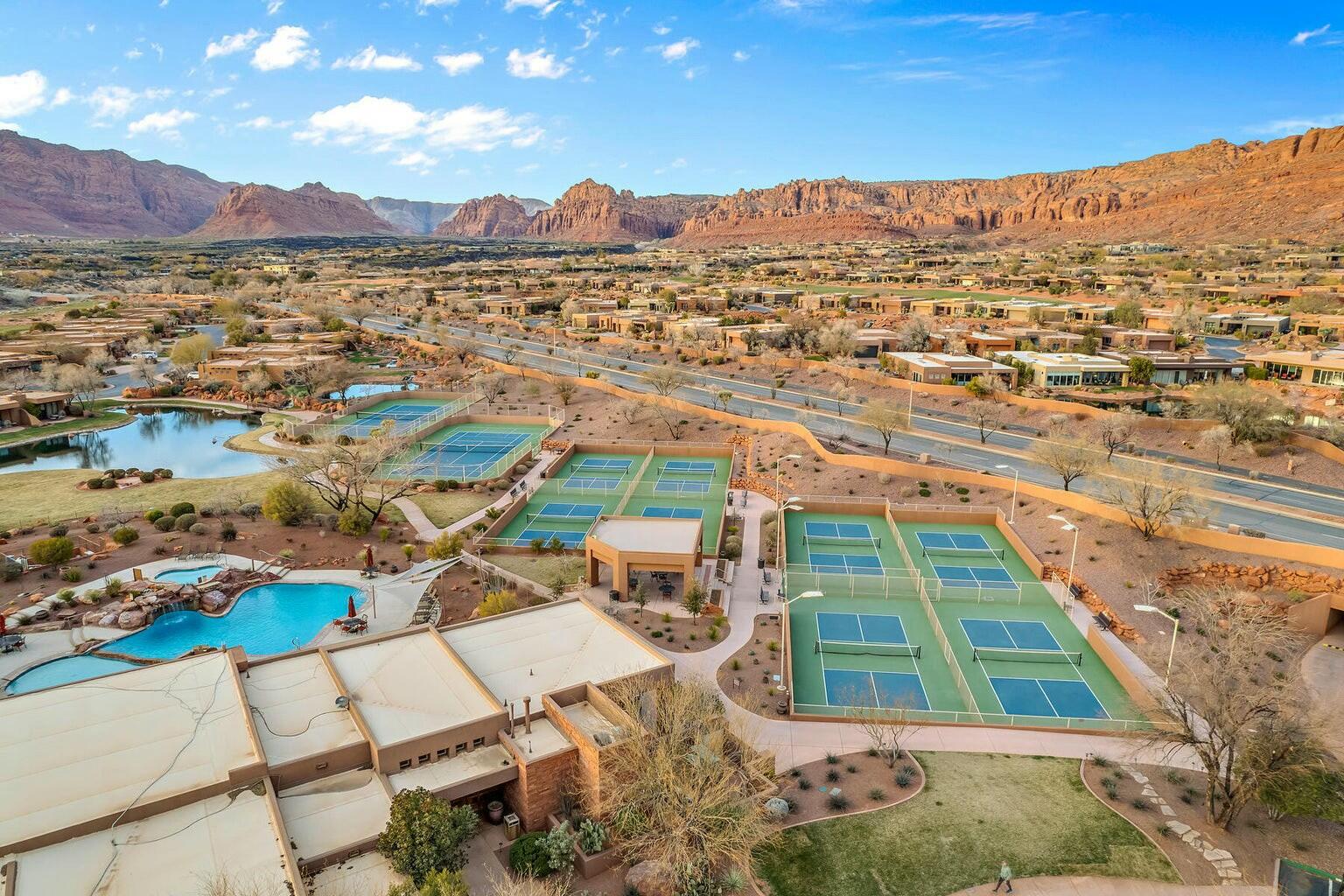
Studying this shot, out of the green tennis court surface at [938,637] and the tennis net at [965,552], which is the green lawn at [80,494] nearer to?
the green tennis court surface at [938,637]

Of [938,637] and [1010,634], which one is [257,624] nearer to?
[938,637]

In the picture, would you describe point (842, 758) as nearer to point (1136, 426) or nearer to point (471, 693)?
point (471, 693)

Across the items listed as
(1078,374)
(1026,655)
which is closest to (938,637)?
(1026,655)

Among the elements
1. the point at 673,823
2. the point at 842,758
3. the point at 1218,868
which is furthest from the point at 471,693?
the point at 1218,868

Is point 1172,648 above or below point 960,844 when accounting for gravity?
above

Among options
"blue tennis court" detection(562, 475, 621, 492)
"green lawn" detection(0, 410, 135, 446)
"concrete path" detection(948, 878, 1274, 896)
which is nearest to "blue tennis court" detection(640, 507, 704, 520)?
"blue tennis court" detection(562, 475, 621, 492)

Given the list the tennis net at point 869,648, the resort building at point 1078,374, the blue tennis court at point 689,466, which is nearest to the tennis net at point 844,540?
the tennis net at point 869,648
